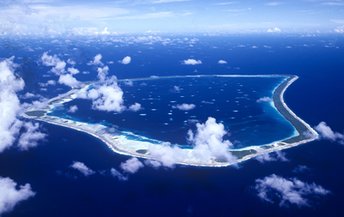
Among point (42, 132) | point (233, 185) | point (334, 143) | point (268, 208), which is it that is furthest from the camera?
point (42, 132)

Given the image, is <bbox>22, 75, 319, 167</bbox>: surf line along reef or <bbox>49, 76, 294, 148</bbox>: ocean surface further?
<bbox>49, 76, 294, 148</bbox>: ocean surface

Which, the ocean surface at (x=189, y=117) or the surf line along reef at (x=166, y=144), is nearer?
the surf line along reef at (x=166, y=144)

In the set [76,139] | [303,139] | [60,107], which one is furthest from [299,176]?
[60,107]

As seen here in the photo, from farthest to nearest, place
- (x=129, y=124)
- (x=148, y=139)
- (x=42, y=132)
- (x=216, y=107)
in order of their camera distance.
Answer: (x=216, y=107) < (x=129, y=124) < (x=42, y=132) < (x=148, y=139)

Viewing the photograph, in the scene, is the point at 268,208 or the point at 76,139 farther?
the point at 76,139

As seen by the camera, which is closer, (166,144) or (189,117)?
(166,144)

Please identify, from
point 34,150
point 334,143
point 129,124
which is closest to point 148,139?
point 129,124

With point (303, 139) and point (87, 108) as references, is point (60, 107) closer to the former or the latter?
point (87, 108)

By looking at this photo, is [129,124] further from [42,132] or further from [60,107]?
[60,107]

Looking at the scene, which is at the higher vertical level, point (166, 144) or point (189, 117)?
point (166, 144)
